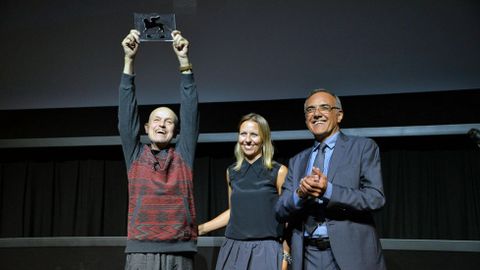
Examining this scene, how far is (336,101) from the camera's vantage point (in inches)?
76.3

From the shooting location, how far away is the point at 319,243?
175cm

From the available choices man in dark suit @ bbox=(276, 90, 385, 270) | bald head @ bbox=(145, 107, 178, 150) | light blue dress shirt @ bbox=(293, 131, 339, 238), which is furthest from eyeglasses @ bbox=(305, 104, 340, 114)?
bald head @ bbox=(145, 107, 178, 150)

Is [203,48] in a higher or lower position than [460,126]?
higher

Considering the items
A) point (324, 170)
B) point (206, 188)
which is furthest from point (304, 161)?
point (206, 188)

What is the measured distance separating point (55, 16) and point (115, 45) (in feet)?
1.56

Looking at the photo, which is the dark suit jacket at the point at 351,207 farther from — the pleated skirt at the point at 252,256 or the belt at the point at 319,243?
the pleated skirt at the point at 252,256

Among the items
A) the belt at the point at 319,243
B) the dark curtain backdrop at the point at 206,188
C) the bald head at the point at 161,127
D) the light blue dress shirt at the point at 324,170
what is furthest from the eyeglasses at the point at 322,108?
the dark curtain backdrop at the point at 206,188

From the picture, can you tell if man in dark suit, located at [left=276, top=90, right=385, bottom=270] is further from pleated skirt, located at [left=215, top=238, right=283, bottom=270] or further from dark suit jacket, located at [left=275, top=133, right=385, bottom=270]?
pleated skirt, located at [left=215, top=238, right=283, bottom=270]

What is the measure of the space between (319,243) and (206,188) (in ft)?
4.00

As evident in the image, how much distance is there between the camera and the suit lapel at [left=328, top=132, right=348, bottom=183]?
178 cm

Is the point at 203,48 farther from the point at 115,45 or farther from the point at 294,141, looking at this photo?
the point at 294,141

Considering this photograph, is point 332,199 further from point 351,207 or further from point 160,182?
point 160,182

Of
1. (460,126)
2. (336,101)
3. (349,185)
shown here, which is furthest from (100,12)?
(460,126)

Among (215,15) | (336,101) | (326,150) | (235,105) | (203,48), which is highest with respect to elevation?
(215,15)
